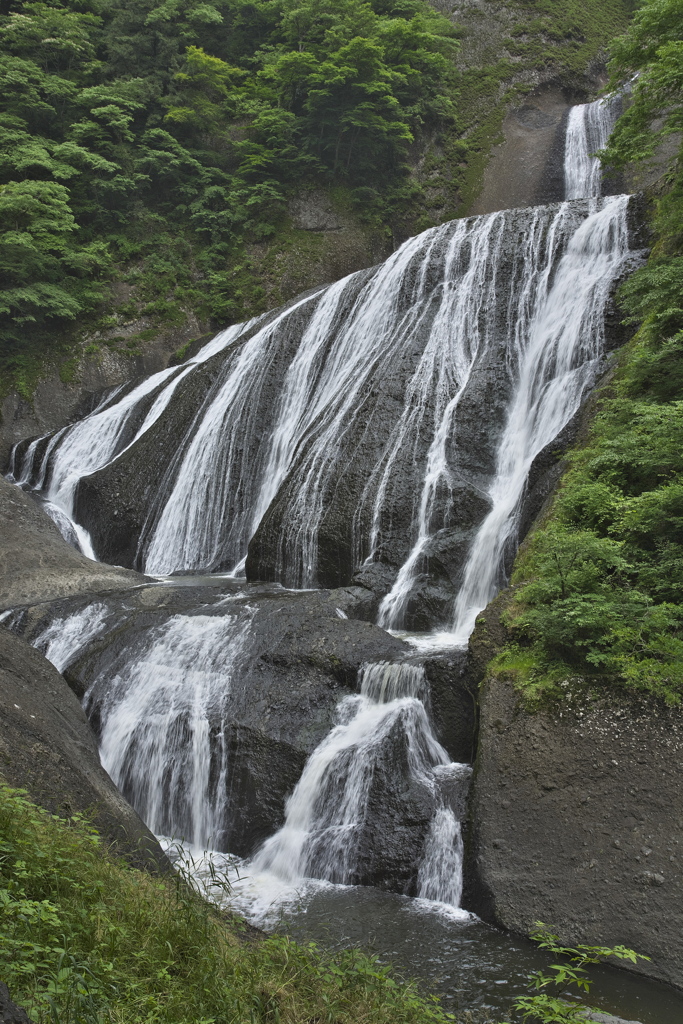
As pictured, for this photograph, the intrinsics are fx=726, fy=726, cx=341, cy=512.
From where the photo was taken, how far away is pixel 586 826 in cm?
488

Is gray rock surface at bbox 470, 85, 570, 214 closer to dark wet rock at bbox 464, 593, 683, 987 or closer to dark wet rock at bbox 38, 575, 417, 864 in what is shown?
dark wet rock at bbox 38, 575, 417, 864

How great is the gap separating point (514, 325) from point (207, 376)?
23.5ft

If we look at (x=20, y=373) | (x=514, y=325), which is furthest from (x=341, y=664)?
(x=20, y=373)

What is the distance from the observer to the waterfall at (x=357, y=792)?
5633mm

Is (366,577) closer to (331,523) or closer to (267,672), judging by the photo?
(331,523)

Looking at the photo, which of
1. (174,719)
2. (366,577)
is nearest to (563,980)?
(174,719)

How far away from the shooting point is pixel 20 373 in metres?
19.2

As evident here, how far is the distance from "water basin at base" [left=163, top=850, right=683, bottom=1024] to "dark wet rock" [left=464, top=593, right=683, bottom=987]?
7.3 inches

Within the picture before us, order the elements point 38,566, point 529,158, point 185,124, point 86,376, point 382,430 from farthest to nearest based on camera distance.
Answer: point 185,124, point 529,158, point 86,376, point 382,430, point 38,566

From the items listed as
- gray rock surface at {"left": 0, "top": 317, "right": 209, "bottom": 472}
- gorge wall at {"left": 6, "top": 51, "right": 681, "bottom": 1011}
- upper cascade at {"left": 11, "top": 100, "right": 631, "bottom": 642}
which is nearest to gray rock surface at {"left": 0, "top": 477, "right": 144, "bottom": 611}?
gorge wall at {"left": 6, "top": 51, "right": 681, "bottom": 1011}

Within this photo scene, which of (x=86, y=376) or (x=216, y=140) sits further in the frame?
(x=216, y=140)

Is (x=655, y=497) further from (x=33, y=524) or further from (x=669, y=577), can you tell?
(x=33, y=524)

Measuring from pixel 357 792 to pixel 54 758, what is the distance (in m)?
2.46

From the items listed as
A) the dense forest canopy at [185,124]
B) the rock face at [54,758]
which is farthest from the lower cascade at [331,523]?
the dense forest canopy at [185,124]
